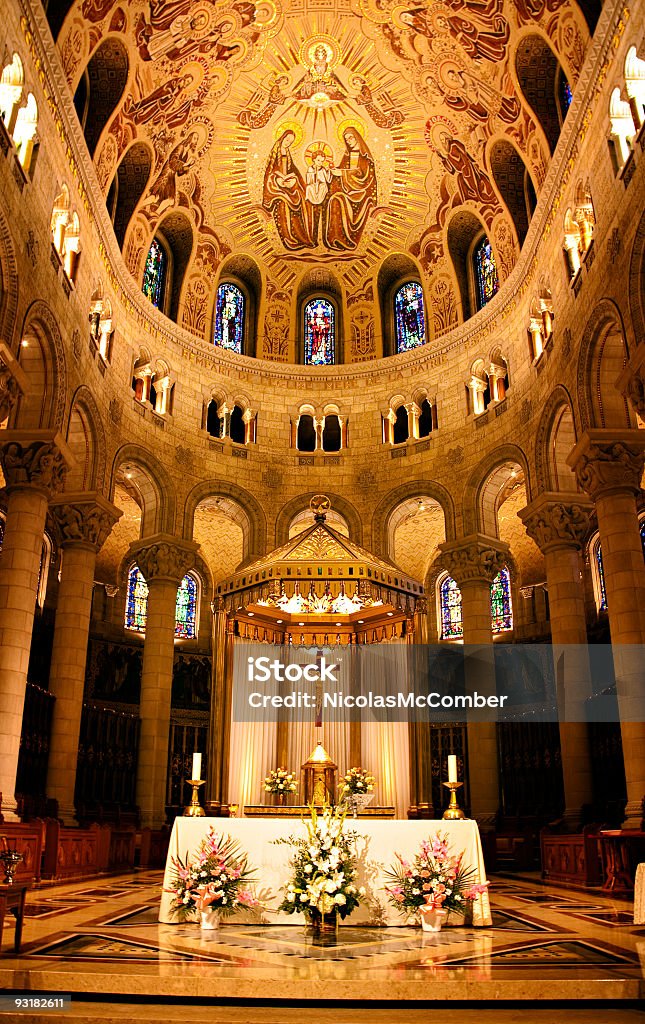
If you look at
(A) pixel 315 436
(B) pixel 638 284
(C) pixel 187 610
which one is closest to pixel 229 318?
(A) pixel 315 436

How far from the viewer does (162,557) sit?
21594 mm

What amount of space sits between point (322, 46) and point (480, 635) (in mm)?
15972

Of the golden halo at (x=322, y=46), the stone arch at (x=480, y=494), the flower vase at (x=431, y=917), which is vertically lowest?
the flower vase at (x=431, y=917)

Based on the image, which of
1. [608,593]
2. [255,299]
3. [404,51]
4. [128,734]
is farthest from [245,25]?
[128,734]

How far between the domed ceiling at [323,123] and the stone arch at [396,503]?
199 inches

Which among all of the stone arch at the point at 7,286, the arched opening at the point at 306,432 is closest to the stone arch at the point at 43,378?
the stone arch at the point at 7,286

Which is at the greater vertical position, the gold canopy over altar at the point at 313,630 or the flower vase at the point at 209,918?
the gold canopy over altar at the point at 313,630

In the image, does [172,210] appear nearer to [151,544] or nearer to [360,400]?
[360,400]

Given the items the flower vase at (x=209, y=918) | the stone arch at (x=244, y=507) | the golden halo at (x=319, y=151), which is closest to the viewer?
the flower vase at (x=209, y=918)

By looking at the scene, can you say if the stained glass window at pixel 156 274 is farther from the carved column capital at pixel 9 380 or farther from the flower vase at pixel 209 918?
the flower vase at pixel 209 918

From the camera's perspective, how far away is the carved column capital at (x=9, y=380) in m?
13.1

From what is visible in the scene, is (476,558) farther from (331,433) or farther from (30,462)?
(30,462)

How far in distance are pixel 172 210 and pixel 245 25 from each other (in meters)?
5.10

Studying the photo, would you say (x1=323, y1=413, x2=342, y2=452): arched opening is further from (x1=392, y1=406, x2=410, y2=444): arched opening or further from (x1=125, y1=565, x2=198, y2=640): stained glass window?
(x1=125, y1=565, x2=198, y2=640): stained glass window
